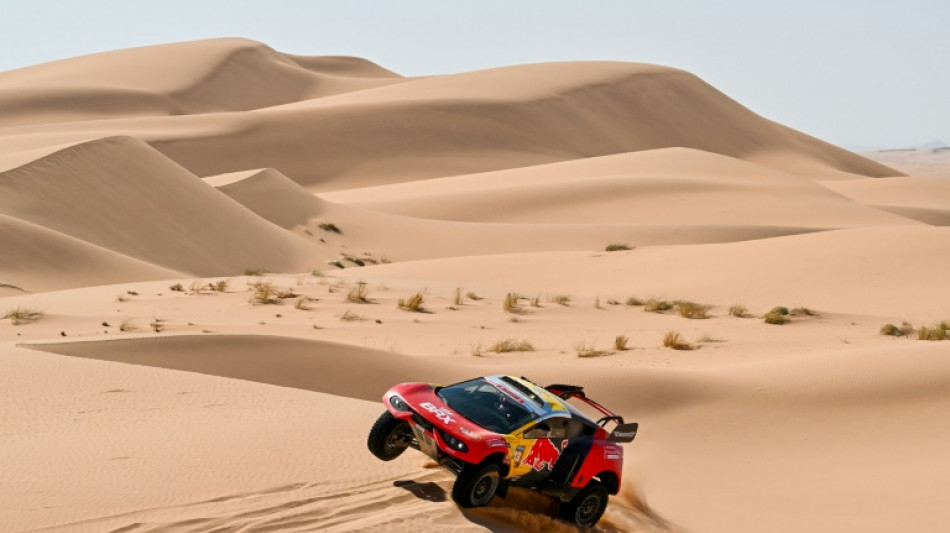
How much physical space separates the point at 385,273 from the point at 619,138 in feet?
205

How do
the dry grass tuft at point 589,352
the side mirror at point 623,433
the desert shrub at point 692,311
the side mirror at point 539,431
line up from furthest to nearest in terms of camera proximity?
the desert shrub at point 692,311
the dry grass tuft at point 589,352
the side mirror at point 623,433
the side mirror at point 539,431

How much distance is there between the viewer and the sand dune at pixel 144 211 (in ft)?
92.0

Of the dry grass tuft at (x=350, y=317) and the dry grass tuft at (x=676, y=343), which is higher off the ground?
the dry grass tuft at (x=350, y=317)

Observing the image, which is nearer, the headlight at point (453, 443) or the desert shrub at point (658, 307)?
the headlight at point (453, 443)

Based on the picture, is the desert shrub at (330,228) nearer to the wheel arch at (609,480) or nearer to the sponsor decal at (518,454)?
the wheel arch at (609,480)

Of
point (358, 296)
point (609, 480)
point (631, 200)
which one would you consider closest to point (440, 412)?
point (609, 480)

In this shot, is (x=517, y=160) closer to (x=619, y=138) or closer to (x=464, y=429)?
(x=619, y=138)

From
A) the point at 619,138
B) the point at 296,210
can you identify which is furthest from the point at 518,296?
the point at 619,138

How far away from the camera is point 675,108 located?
97688 mm

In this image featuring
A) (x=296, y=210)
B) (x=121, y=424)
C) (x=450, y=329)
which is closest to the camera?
(x=121, y=424)

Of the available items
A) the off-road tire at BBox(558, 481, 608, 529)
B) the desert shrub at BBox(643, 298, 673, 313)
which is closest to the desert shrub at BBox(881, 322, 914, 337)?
the desert shrub at BBox(643, 298, 673, 313)

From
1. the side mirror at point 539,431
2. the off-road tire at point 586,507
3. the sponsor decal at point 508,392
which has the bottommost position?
the off-road tire at point 586,507

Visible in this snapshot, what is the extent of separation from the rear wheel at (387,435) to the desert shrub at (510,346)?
23.9 feet

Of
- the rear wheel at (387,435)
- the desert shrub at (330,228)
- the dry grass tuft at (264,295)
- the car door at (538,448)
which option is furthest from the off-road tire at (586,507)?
the desert shrub at (330,228)
